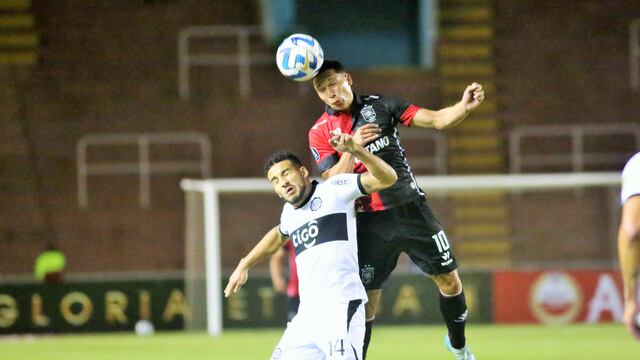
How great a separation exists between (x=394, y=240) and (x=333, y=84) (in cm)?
101

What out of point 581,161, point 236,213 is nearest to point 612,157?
point 581,161

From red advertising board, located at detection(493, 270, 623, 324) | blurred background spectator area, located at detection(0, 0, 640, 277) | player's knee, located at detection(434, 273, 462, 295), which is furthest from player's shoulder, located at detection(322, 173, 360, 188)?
blurred background spectator area, located at detection(0, 0, 640, 277)

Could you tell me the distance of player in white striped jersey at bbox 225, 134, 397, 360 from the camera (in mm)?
5988

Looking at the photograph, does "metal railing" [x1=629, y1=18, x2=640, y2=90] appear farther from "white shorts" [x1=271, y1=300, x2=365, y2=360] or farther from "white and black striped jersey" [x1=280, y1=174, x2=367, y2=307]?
"white shorts" [x1=271, y1=300, x2=365, y2=360]

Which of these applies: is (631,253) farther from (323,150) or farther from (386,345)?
(386,345)

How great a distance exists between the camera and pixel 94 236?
17109 millimetres

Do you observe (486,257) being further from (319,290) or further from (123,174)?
(319,290)

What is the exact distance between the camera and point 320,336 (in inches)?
236

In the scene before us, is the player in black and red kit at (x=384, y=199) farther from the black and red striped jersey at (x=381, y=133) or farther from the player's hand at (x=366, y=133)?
the player's hand at (x=366, y=133)

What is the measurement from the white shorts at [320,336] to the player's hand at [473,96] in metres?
1.28

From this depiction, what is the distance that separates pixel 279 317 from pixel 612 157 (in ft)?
19.4

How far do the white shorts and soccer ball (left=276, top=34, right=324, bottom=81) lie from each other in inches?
55.4

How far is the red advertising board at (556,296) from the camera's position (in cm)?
1523

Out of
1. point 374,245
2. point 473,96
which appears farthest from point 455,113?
point 374,245
